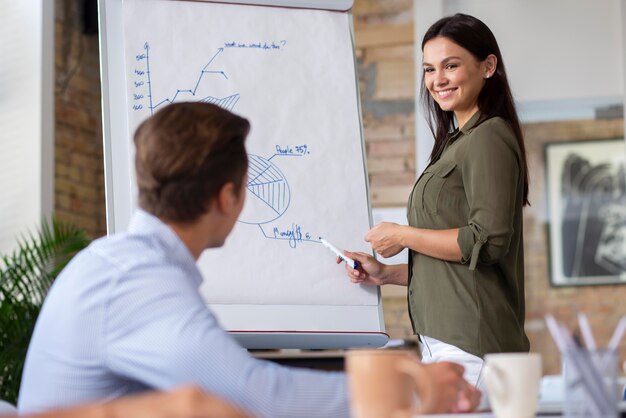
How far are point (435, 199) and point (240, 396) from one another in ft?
3.64

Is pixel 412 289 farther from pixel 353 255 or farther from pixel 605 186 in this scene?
pixel 605 186

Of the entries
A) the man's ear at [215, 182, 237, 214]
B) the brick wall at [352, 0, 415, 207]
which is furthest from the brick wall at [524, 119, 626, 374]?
the man's ear at [215, 182, 237, 214]

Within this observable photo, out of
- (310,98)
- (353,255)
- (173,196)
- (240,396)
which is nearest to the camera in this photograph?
(240,396)

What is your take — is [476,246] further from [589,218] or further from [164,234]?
[589,218]

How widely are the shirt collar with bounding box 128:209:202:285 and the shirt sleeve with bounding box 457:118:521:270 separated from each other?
84cm

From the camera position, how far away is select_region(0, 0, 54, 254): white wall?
426 cm

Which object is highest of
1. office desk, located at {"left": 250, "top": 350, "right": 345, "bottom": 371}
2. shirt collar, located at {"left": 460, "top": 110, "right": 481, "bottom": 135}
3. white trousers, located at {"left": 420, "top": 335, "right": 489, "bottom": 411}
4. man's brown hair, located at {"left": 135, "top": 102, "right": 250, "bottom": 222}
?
shirt collar, located at {"left": 460, "top": 110, "right": 481, "bottom": 135}

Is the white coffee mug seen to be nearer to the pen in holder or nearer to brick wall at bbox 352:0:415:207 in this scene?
the pen in holder

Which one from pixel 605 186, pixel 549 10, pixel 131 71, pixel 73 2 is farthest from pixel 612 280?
pixel 131 71

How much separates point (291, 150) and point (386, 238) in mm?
393

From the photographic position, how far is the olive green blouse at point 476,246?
6.67ft

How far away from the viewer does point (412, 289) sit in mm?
2205

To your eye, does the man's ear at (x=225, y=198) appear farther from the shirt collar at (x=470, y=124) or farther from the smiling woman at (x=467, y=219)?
the shirt collar at (x=470, y=124)

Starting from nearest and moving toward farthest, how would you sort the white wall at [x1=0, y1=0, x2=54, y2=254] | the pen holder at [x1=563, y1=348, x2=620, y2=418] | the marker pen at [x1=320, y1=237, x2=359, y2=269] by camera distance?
the pen holder at [x1=563, y1=348, x2=620, y2=418] → the marker pen at [x1=320, y1=237, x2=359, y2=269] → the white wall at [x1=0, y1=0, x2=54, y2=254]
